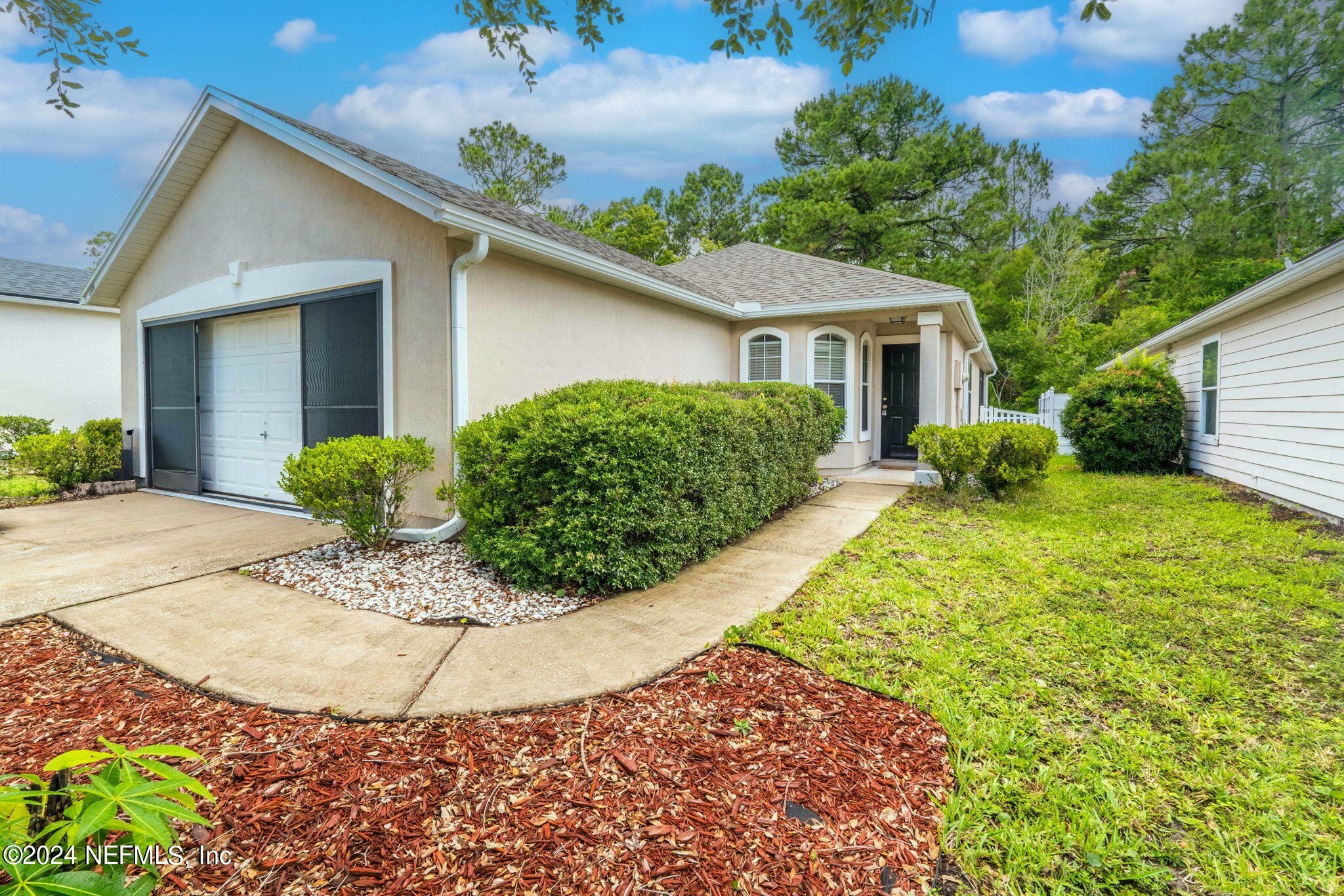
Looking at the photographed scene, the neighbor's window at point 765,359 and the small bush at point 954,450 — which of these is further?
the neighbor's window at point 765,359

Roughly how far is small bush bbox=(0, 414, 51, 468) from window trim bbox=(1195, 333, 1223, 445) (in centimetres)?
1855

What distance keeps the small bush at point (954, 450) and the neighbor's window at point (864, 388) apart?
3338 millimetres

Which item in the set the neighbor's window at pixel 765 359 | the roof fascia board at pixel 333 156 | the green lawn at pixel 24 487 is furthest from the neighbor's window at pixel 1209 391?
the green lawn at pixel 24 487

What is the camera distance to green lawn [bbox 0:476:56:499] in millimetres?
8039

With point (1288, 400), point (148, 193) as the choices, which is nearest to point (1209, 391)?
point (1288, 400)

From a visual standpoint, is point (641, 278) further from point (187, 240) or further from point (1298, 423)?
point (1298, 423)

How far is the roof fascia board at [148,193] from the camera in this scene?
23.7 ft

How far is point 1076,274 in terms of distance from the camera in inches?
947

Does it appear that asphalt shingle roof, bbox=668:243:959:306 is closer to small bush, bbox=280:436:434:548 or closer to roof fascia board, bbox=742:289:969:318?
roof fascia board, bbox=742:289:969:318

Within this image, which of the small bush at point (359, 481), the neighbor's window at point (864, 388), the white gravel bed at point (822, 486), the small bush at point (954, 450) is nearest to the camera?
the small bush at point (359, 481)

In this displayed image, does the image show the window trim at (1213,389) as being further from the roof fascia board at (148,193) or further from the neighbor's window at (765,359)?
the roof fascia board at (148,193)

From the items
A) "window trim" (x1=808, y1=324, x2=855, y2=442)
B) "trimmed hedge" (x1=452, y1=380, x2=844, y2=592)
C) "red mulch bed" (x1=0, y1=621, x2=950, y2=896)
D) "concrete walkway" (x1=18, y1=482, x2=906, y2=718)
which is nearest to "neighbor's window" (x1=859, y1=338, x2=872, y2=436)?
"window trim" (x1=808, y1=324, x2=855, y2=442)

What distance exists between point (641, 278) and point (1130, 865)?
707 centimetres

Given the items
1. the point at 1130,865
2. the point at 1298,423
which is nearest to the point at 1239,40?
the point at 1298,423
